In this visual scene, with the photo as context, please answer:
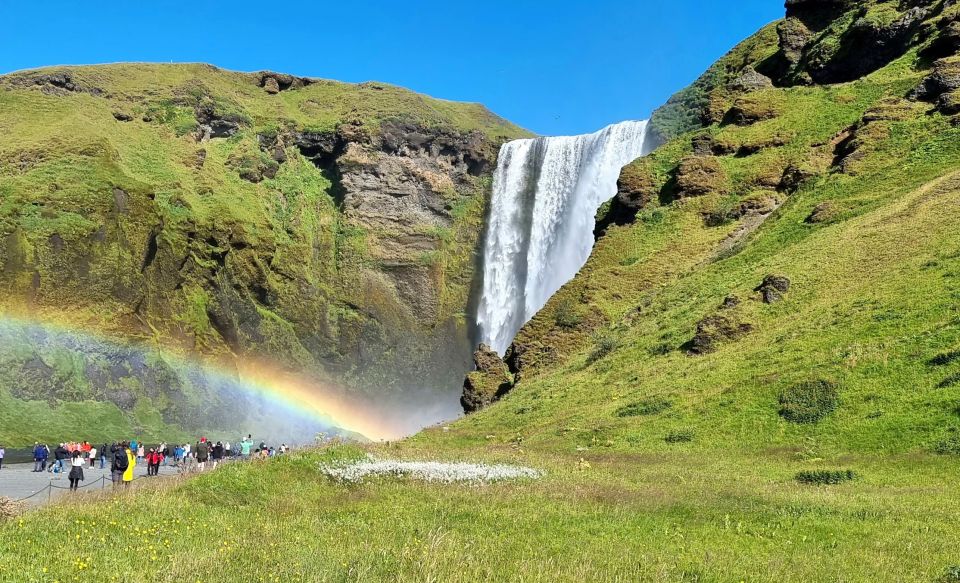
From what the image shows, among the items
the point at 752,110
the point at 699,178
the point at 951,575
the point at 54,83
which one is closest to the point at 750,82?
the point at 752,110

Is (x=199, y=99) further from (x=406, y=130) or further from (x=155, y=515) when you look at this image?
(x=155, y=515)

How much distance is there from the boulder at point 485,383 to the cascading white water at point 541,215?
19017 millimetres

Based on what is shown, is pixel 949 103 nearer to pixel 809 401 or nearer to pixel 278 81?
pixel 809 401

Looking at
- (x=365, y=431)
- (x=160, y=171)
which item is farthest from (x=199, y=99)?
(x=365, y=431)

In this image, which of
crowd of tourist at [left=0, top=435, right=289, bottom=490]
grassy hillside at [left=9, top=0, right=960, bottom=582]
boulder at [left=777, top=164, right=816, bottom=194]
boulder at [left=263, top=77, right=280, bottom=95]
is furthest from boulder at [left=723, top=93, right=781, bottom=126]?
boulder at [left=263, top=77, right=280, bottom=95]

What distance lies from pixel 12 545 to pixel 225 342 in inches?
2627

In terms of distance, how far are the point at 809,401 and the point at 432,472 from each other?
10741mm

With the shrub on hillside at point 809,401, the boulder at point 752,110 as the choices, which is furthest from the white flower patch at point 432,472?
the boulder at point 752,110

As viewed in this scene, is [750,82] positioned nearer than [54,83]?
Yes

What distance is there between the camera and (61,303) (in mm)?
61281

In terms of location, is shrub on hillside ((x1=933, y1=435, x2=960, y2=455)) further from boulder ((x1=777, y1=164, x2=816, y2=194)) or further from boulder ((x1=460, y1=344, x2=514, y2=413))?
boulder ((x1=777, y1=164, x2=816, y2=194))

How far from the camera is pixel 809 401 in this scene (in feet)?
65.5

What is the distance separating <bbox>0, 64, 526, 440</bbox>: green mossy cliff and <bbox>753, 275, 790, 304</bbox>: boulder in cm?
5125

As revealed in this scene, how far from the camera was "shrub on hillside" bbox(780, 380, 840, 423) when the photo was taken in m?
19.5
